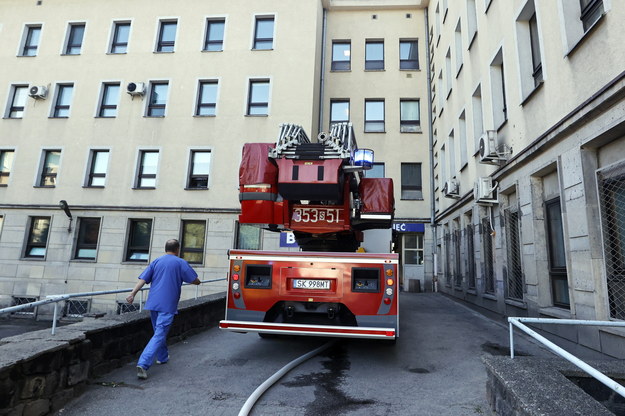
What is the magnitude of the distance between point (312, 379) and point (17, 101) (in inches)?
853

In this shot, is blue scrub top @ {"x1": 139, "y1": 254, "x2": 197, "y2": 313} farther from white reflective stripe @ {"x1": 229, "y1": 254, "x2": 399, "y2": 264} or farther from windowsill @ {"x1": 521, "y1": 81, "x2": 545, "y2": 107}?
windowsill @ {"x1": 521, "y1": 81, "x2": 545, "y2": 107}

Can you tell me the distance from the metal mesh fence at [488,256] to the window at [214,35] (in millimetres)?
14443

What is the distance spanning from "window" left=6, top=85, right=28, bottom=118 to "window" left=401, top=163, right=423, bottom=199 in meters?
19.0

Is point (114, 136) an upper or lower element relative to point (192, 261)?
upper

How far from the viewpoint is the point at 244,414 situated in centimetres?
331

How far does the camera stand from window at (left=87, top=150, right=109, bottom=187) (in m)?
17.2

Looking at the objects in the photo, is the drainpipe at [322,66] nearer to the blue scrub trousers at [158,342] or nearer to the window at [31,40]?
the window at [31,40]

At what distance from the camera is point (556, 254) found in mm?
6617

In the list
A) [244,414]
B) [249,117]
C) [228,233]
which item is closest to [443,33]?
[249,117]

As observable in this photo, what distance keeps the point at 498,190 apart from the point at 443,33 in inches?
387

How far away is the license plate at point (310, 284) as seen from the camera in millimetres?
5078

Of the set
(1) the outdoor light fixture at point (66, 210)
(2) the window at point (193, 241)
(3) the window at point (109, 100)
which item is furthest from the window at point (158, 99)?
(2) the window at point (193, 241)

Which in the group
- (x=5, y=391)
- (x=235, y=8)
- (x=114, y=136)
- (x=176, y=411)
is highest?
(x=235, y=8)

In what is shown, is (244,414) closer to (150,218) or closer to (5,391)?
(5,391)
